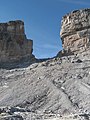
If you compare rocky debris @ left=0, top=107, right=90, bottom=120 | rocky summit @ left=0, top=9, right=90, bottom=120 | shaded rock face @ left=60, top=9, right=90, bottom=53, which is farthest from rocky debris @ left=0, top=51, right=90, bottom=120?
shaded rock face @ left=60, top=9, right=90, bottom=53

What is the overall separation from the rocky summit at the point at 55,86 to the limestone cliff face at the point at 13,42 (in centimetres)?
570

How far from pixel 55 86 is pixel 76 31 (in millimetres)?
18200

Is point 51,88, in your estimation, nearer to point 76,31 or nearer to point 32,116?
point 32,116

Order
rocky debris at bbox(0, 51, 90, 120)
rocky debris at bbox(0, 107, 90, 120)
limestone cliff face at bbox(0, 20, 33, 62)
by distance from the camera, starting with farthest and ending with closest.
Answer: limestone cliff face at bbox(0, 20, 33, 62)
rocky debris at bbox(0, 51, 90, 120)
rocky debris at bbox(0, 107, 90, 120)

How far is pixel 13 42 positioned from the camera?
198 feet

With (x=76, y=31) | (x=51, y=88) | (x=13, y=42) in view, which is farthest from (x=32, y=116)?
(x=13, y=42)

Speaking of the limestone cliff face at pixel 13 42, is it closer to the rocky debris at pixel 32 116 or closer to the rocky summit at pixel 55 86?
the rocky summit at pixel 55 86

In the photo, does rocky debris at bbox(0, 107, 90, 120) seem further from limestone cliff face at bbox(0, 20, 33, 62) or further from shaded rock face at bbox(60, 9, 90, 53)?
limestone cliff face at bbox(0, 20, 33, 62)

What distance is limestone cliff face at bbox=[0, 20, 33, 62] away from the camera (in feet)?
194

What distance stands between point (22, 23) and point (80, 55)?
1806cm

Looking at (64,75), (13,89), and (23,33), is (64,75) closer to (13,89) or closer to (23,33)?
(13,89)

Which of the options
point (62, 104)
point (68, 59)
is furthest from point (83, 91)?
point (68, 59)

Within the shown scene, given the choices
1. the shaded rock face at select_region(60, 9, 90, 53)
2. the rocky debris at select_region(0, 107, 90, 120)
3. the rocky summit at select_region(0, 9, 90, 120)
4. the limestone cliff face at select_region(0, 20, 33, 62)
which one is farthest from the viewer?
the limestone cliff face at select_region(0, 20, 33, 62)

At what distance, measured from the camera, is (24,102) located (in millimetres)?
34500
